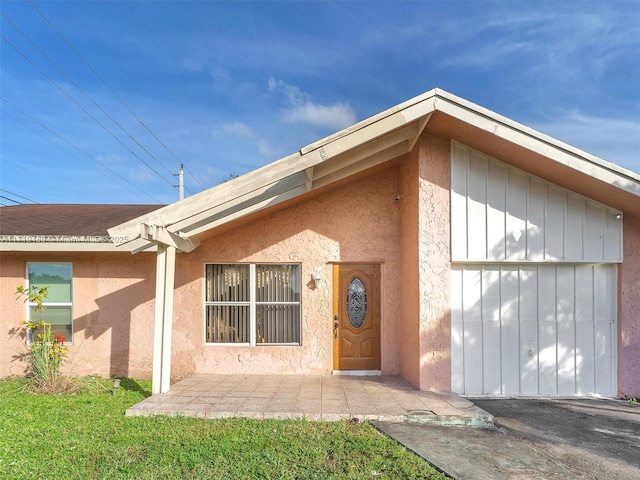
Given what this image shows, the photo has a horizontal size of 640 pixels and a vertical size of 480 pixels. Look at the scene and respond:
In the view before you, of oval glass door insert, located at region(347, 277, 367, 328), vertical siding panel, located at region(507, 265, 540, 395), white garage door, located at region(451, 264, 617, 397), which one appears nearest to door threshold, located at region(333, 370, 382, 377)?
oval glass door insert, located at region(347, 277, 367, 328)

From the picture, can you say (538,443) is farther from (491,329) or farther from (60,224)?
(60,224)

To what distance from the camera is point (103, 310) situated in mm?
7898

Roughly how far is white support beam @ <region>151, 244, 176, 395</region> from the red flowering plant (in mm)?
2236

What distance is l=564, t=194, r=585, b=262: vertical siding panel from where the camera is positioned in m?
6.86

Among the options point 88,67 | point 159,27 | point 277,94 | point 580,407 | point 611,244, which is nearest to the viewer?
point 580,407

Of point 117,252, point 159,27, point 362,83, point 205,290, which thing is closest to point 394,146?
point 205,290

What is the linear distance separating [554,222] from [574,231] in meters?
0.41

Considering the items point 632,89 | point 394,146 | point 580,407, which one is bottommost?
point 580,407

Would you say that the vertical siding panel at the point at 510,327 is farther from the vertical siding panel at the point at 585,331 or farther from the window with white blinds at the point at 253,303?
the window with white blinds at the point at 253,303

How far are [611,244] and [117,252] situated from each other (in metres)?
9.87

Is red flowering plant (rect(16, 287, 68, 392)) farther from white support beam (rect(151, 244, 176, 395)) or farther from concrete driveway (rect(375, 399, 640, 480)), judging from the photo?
concrete driveway (rect(375, 399, 640, 480))

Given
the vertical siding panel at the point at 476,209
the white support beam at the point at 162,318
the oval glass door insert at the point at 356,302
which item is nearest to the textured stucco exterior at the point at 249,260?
the oval glass door insert at the point at 356,302

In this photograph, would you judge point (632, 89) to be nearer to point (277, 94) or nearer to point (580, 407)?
point (580, 407)

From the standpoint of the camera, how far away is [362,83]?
16188mm
